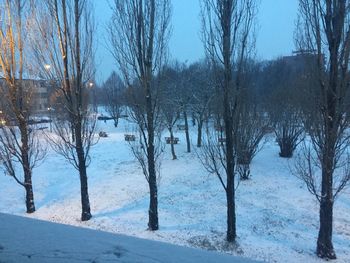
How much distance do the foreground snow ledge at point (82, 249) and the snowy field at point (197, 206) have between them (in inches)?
303

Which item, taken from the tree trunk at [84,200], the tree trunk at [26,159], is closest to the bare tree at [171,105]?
the tree trunk at [84,200]

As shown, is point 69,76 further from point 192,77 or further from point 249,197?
point 192,77

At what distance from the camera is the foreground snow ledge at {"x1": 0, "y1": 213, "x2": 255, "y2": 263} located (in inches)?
64.6

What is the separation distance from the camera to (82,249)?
173 cm

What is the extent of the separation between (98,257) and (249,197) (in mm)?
13163

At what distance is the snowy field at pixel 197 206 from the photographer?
986 centimetres

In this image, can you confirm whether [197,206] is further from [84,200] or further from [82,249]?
[82,249]

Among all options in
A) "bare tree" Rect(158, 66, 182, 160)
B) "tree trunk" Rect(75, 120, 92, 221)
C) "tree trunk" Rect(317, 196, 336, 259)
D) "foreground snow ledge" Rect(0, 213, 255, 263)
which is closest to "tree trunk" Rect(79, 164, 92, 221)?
"tree trunk" Rect(75, 120, 92, 221)

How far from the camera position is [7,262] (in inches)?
63.1

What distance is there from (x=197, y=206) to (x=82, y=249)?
11733 mm

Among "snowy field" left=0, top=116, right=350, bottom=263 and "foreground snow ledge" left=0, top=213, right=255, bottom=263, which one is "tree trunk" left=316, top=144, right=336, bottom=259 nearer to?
"snowy field" left=0, top=116, right=350, bottom=263

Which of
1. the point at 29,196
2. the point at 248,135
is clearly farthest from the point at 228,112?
the point at 29,196

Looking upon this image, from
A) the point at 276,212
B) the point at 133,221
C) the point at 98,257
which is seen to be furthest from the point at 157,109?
the point at 98,257

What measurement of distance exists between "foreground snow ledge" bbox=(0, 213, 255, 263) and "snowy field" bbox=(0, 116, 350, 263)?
770cm
